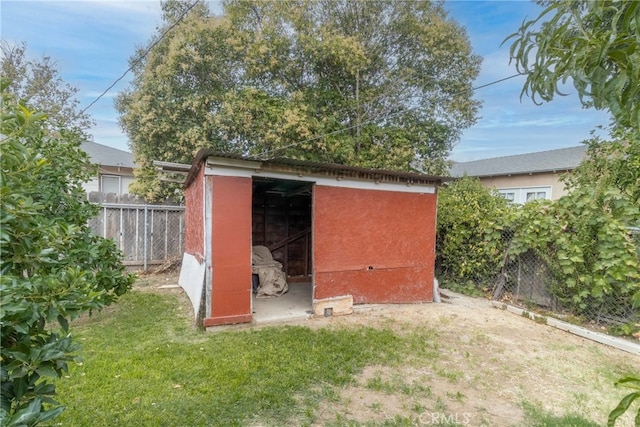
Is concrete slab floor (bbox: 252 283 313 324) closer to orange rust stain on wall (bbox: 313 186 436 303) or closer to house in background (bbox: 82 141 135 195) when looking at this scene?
orange rust stain on wall (bbox: 313 186 436 303)

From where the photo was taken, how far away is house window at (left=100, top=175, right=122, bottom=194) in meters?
13.4

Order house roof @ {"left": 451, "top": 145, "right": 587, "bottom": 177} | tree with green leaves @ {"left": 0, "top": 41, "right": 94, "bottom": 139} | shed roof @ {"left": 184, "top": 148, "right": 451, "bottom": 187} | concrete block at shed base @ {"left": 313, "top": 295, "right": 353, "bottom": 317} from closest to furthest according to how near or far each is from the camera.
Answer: shed roof @ {"left": 184, "top": 148, "right": 451, "bottom": 187}, concrete block at shed base @ {"left": 313, "top": 295, "right": 353, "bottom": 317}, tree with green leaves @ {"left": 0, "top": 41, "right": 94, "bottom": 139}, house roof @ {"left": 451, "top": 145, "right": 587, "bottom": 177}

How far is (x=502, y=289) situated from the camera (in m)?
6.50

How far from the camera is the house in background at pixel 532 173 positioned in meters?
12.4

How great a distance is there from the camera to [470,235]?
7113mm

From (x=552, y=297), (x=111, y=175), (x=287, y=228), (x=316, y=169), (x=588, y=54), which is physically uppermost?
(x=111, y=175)

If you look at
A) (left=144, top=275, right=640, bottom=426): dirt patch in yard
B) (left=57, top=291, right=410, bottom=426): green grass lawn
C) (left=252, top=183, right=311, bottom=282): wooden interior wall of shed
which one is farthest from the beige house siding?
(left=57, top=291, right=410, bottom=426): green grass lawn

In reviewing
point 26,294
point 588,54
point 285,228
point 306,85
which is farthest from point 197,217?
point 306,85

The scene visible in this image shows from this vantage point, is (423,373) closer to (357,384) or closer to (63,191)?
(357,384)

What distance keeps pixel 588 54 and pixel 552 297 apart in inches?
241

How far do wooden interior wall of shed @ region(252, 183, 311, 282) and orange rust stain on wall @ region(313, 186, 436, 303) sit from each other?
2548 mm

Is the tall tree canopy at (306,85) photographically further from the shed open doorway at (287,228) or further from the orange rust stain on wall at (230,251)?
the orange rust stain on wall at (230,251)

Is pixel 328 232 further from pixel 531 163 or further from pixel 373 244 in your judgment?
pixel 531 163

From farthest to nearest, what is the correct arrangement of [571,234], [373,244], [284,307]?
[373,244], [284,307], [571,234]
